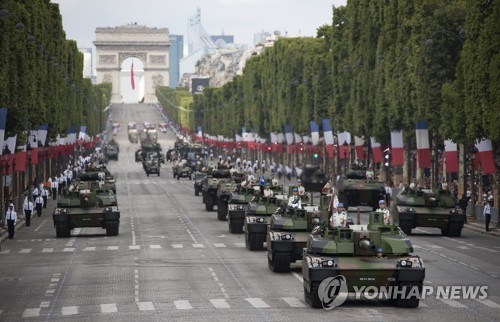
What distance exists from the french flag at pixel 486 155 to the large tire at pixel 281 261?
27.0 metres

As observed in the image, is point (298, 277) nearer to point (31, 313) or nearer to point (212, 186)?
point (31, 313)

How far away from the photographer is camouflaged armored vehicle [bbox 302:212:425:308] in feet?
103

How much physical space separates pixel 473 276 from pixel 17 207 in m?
47.9

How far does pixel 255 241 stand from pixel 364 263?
1770 cm

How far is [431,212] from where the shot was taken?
57562 mm

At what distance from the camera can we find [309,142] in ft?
461

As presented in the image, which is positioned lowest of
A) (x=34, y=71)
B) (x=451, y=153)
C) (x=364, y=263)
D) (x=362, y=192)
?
(x=362, y=192)

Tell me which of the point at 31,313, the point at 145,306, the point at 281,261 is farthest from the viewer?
the point at 281,261

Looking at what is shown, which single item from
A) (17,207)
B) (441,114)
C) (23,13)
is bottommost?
(17,207)

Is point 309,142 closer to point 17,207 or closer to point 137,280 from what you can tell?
point 17,207

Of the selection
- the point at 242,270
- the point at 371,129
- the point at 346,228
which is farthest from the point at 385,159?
the point at 346,228

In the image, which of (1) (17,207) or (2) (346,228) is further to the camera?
(1) (17,207)

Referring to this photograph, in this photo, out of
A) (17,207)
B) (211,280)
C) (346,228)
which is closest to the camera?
(346,228)

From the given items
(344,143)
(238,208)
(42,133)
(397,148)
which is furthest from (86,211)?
(344,143)
